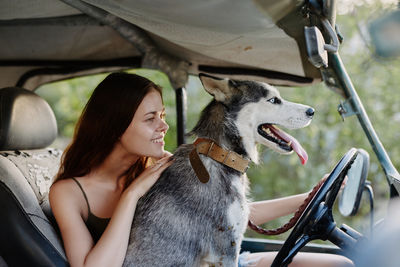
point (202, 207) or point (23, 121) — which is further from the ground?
point (23, 121)

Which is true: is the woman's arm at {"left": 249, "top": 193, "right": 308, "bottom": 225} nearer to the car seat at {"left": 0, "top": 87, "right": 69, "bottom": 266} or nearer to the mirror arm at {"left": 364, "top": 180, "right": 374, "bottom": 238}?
the mirror arm at {"left": 364, "top": 180, "right": 374, "bottom": 238}

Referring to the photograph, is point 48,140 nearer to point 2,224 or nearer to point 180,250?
point 2,224

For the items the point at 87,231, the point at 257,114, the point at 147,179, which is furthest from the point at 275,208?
→ the point at 87,231

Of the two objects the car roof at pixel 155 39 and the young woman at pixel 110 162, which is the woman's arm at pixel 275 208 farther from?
the car roof at pixel 155 39

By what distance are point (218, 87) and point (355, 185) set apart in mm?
740

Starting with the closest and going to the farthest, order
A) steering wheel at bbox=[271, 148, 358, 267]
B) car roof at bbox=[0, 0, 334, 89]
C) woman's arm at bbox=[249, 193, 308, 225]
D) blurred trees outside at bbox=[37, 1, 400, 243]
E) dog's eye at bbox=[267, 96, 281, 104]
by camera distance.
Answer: car roof at bbox=[0, 0, 334, 89]
steering wheel at bbox=[271, 148, 358, 267]
dog's eye at bbox=[267, 96, 281, 104]
woman's arm at bbox=[249, 193, 308, 225]
blurred trees outside at bbox=[37, 1, 400, 243]

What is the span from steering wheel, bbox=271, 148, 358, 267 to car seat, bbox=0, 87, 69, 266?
0.88m

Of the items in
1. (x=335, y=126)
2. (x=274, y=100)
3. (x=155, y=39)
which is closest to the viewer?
(x=274, y=100)

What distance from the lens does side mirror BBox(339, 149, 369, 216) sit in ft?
5.43

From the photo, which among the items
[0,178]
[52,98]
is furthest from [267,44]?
[52,98]

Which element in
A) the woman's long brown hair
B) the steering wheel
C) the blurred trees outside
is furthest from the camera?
the blurred trees outside

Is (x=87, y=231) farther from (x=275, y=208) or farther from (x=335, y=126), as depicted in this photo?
(x=335, y=126)

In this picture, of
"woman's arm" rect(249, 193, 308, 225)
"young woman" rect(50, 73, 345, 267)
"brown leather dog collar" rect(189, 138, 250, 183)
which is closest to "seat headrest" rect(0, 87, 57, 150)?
"young woman" rect(50, 73, 345, 267)

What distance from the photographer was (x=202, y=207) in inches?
72.3
